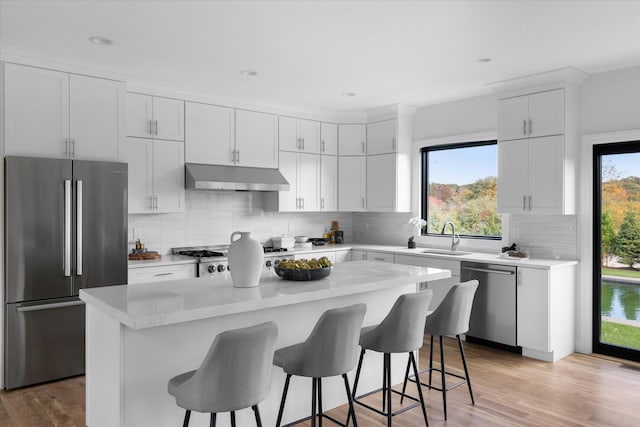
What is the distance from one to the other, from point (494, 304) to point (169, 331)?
3.39 m

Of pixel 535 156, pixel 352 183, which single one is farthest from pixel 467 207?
pixel 352 183

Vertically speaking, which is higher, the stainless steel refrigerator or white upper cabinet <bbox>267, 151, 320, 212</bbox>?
white upper cabinet <bbox>267, 151, 320, 212</bbox>

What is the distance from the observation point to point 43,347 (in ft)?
12.9

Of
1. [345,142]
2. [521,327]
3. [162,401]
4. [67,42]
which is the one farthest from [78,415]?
[345,142]

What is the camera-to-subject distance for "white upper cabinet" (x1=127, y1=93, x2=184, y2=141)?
478cm

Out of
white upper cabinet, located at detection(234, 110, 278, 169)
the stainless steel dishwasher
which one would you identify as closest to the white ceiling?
white upper cabinet, located at detection(234, 110, 278, 169)

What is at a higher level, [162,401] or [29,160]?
[29,160]

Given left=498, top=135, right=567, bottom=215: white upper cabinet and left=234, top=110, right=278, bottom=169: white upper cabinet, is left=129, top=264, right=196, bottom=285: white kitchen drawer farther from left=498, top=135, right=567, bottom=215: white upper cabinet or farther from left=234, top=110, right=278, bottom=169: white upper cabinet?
left=498, top=135, right=567, bottom=215: white upper cabinet

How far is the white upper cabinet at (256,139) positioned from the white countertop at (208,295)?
8.59 feet

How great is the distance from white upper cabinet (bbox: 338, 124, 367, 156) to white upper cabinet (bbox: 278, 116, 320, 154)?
0.36 metres

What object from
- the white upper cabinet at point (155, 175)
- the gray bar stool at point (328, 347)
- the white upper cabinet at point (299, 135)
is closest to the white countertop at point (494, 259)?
the white upper cabinet at point (299, 135)

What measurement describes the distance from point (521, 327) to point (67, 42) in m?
4.62

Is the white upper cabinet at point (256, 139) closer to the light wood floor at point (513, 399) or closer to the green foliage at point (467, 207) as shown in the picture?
the green foliage at point (467, 207)

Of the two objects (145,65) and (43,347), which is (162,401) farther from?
(145,65)
